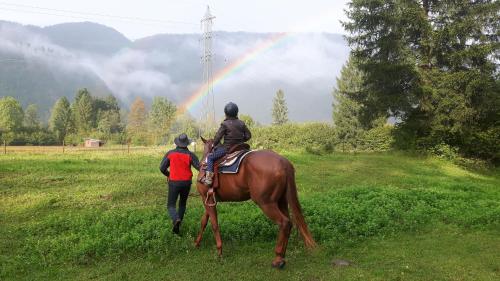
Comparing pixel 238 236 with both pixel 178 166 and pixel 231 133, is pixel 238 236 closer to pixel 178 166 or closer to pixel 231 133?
pixel 178 166

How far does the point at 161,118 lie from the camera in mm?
83188

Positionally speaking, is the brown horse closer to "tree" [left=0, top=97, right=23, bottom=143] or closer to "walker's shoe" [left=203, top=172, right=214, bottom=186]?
"walker's shoe" [left=203, top=172, right=214, bottom=186]

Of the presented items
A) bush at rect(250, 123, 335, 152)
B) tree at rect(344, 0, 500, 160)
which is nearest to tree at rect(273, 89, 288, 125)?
bush at rect(250, 123, 335, 152)

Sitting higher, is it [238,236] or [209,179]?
[209,179]

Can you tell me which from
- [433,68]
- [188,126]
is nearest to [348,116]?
[433,68]

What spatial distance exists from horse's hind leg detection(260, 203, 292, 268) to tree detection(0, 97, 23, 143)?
208 ft

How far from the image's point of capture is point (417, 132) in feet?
93.0

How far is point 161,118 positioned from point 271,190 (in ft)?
259

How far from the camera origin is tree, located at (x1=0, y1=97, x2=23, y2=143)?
6128 centimetres

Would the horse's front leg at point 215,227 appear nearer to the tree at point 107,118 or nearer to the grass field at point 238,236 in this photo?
the grass field at point 238,236

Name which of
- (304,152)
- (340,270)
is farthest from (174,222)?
(304,152)

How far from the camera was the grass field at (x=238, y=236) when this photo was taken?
676 centimetres

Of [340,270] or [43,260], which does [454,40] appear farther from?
[43,260]

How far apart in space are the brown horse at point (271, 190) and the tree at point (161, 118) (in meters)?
69.9
